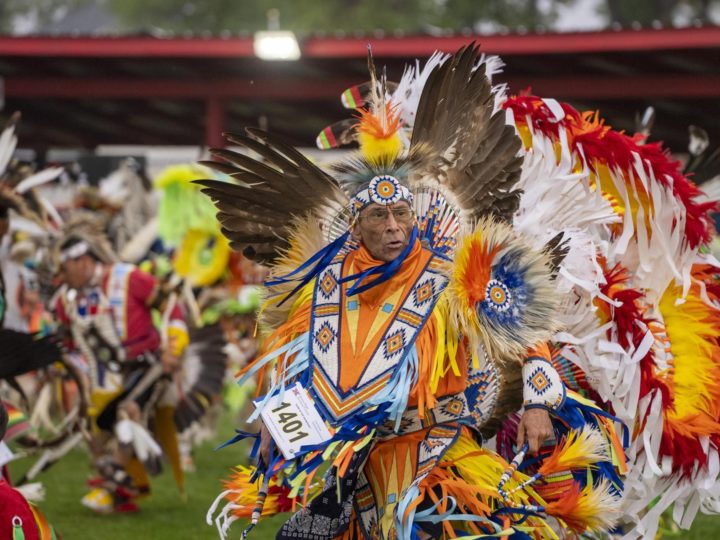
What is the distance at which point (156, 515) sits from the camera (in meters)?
7.77

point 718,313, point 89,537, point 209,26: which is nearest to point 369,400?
point 718,313

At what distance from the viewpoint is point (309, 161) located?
14.6 ft

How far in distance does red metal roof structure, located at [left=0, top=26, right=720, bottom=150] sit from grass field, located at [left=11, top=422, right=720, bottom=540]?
470 cm

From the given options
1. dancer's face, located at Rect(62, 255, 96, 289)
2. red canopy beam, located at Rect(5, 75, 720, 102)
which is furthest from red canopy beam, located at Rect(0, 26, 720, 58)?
dancer's face, located at Rect(62, 255, 96, 289)

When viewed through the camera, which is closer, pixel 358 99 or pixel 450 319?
pixel 450 319

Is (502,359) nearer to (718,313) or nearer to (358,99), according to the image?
(358,99)

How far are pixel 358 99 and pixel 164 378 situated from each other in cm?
371

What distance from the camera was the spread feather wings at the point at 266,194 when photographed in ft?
14.5

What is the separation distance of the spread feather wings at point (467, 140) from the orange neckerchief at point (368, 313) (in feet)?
1.01

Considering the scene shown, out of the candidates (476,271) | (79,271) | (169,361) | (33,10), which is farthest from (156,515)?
(33,10)

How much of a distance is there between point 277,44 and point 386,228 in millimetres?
8641

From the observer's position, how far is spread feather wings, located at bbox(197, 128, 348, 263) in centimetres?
443

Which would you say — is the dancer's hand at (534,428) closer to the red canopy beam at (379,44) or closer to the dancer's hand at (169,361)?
the dancer's hand at (169,361)

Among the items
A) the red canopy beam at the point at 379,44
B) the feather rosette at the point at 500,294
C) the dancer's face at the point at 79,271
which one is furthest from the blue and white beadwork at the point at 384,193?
the red canopy beam at the point at 379,44
